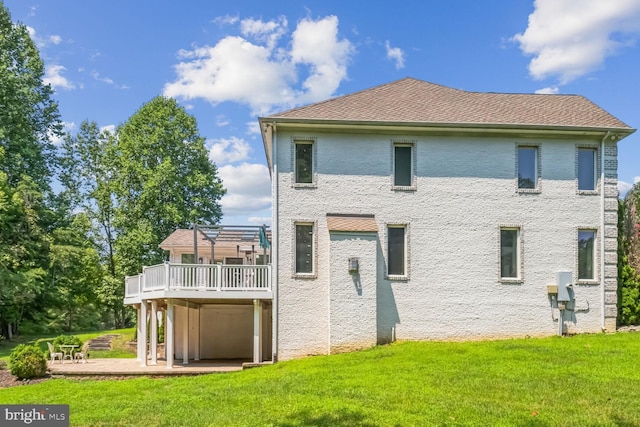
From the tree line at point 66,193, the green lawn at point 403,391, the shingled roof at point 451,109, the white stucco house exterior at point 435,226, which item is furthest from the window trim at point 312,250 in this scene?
the tree line at point 66,193

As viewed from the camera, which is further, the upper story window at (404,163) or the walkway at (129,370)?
the upper story window at (404,163)

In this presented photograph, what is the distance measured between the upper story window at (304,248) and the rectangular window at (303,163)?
1433 millimetres

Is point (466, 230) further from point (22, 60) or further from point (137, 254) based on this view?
point (22, 60)

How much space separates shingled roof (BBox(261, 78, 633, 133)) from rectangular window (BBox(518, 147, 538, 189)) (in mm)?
954

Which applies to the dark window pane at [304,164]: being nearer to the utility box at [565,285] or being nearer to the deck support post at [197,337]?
the deck support post at [197,337]

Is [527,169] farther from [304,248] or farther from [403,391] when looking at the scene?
[403,391]

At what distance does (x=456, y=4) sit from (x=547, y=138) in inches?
202

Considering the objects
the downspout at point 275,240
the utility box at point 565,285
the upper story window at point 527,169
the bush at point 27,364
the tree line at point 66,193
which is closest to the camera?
the bush at point 27,364

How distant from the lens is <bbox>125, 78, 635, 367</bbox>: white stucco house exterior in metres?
15.4

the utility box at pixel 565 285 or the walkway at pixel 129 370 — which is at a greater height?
the utility box at pixel 565 285

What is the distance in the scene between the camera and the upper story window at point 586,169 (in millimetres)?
16156

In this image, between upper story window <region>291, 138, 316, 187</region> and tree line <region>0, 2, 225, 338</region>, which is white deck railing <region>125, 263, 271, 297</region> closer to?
upper story window <region>291, 138, 316, 187</region>

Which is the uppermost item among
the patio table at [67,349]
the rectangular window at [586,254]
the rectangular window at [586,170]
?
the rectangular window at [586,170]

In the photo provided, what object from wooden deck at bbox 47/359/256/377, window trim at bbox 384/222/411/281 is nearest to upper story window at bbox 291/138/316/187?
window trim at bbox 384/222/411/281
